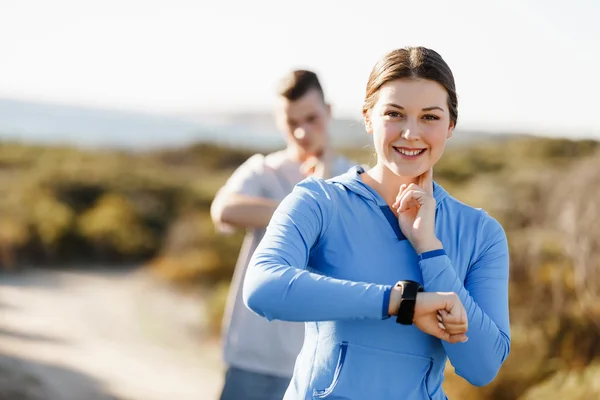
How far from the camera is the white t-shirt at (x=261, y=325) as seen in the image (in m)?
2.99

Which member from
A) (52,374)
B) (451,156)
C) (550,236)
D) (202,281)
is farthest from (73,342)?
(451,156)

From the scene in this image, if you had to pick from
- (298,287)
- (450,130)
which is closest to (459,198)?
(450,130)

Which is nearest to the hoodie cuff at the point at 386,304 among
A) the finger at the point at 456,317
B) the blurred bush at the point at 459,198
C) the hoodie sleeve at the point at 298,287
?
the hoodie sleeve at the point at 298,287

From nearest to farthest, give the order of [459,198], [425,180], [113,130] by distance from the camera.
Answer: [425,180] → [459,198] → [113,130]

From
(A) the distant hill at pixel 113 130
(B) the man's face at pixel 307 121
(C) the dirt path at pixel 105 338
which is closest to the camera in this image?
(B) the man's face at pixel 307 121

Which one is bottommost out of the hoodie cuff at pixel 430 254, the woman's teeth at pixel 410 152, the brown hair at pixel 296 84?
the hoodie cuff at pixel 430 254

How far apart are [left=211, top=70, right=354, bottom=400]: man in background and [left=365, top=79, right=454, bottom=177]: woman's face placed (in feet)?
3.97

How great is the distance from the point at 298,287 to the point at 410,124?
408mm

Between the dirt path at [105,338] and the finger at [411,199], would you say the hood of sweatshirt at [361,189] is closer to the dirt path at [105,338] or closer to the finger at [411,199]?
the finger at [411,199]

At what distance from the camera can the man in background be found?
299 centimetres

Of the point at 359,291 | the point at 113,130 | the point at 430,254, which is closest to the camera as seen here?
the point at 359,291

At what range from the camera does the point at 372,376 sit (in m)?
1.59

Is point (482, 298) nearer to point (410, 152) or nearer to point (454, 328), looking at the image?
point (454, 328)

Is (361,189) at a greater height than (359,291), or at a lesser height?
greater
